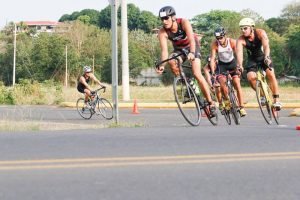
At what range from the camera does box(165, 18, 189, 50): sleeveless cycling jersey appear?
967 centimetres

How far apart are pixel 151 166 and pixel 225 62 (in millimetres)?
7223

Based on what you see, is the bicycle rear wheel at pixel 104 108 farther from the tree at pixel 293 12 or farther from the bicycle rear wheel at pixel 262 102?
the tree at pixel 293 12

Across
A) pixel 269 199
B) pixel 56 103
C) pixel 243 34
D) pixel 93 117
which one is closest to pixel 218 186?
pixel 269 199

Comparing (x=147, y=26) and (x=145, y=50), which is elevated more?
(x=147, y=26)

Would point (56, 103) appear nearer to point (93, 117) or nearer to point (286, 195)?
point (93, 117)

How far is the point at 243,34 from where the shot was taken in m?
11.4

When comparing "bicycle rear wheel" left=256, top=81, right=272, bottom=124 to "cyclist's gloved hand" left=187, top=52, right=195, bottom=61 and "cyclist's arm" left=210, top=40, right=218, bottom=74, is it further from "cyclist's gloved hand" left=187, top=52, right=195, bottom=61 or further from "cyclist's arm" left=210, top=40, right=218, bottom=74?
"cyclist's gloved hand" left=187, top=52, right=195, bottom=61

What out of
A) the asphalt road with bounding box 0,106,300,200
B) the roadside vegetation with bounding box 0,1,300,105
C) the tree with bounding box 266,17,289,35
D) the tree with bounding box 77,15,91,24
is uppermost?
the tree with bounding box 77,15,91,24

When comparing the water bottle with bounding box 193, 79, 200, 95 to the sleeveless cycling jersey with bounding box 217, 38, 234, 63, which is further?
the sleeveless cycling jersey with bounding box 217, 38, 234, 63

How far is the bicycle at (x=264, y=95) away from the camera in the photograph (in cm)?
1198

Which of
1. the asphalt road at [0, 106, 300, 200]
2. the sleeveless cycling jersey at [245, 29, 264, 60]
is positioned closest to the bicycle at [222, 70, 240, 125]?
the sleeveless cycling jersey at [245, 29, 264, 60]

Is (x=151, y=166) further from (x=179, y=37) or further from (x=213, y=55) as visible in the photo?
(x=213, y=55)

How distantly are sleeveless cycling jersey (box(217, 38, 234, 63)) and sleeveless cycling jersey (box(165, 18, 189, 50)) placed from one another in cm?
Answer: 243

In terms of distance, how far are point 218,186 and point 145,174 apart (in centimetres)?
63
